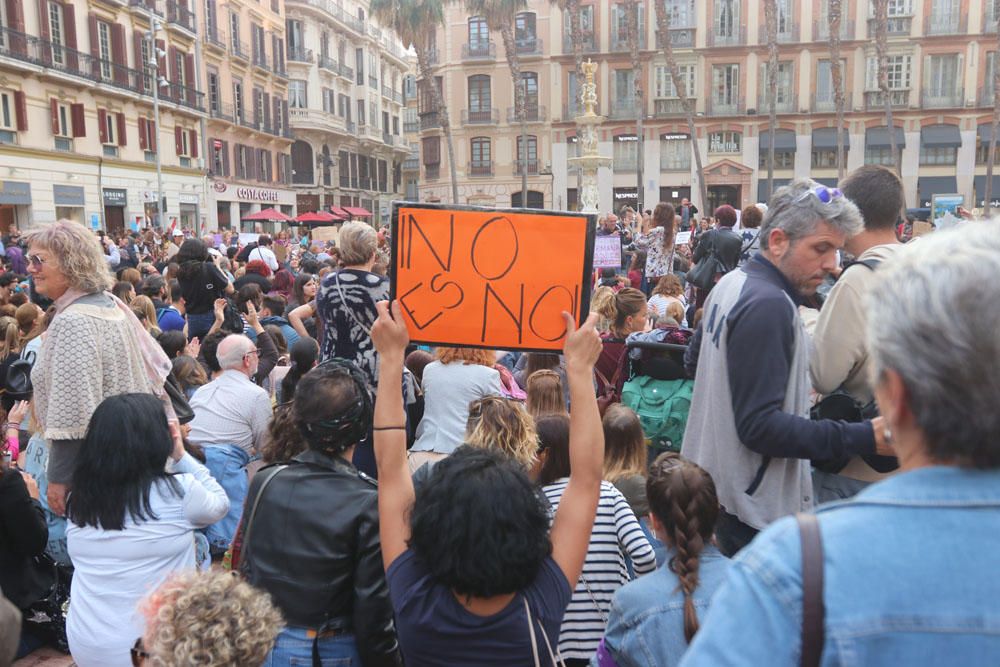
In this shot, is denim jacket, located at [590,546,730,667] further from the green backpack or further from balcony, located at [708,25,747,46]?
balcony, located at [708,25,747,46]

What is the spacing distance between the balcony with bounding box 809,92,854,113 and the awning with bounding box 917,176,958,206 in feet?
16.8

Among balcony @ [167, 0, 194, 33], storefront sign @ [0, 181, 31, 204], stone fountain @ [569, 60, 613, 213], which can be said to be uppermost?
balcony @ [167, 0, 194, 33]

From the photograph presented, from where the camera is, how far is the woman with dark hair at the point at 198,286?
24.6 ft

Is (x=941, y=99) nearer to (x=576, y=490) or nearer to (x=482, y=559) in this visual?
(x=576, y=490)

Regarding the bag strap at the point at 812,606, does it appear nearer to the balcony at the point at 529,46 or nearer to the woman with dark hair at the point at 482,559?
the woman with dark hair at the point at 482,559

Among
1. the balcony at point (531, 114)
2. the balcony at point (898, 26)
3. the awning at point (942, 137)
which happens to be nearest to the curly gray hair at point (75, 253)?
the balcony at point (531, 114)

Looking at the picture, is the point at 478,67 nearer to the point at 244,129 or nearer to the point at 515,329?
the point at 244,129

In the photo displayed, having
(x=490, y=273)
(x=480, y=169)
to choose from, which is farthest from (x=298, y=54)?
(x=490, y=273)

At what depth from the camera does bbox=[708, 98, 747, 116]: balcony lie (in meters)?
40.7

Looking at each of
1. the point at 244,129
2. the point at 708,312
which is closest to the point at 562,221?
the point at 708,312

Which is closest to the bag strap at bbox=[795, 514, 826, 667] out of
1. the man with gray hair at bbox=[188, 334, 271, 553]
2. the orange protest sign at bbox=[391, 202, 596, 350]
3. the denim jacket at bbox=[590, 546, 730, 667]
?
the denim jacket at bbox=[590, 546, 730, 667]

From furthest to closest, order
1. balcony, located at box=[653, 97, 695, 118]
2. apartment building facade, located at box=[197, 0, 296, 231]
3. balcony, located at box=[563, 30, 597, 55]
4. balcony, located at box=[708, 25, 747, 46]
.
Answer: balcony, located at box=[563, 30, 597, 55], balcony, located at box=[653, 97, 695, 118], balcony, located at box=[708, 25, 747, 46], apartment building facade, located at box=[197, 0, 296, 231]

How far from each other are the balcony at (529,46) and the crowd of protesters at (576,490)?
135 feet

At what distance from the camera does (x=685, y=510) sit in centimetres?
248
